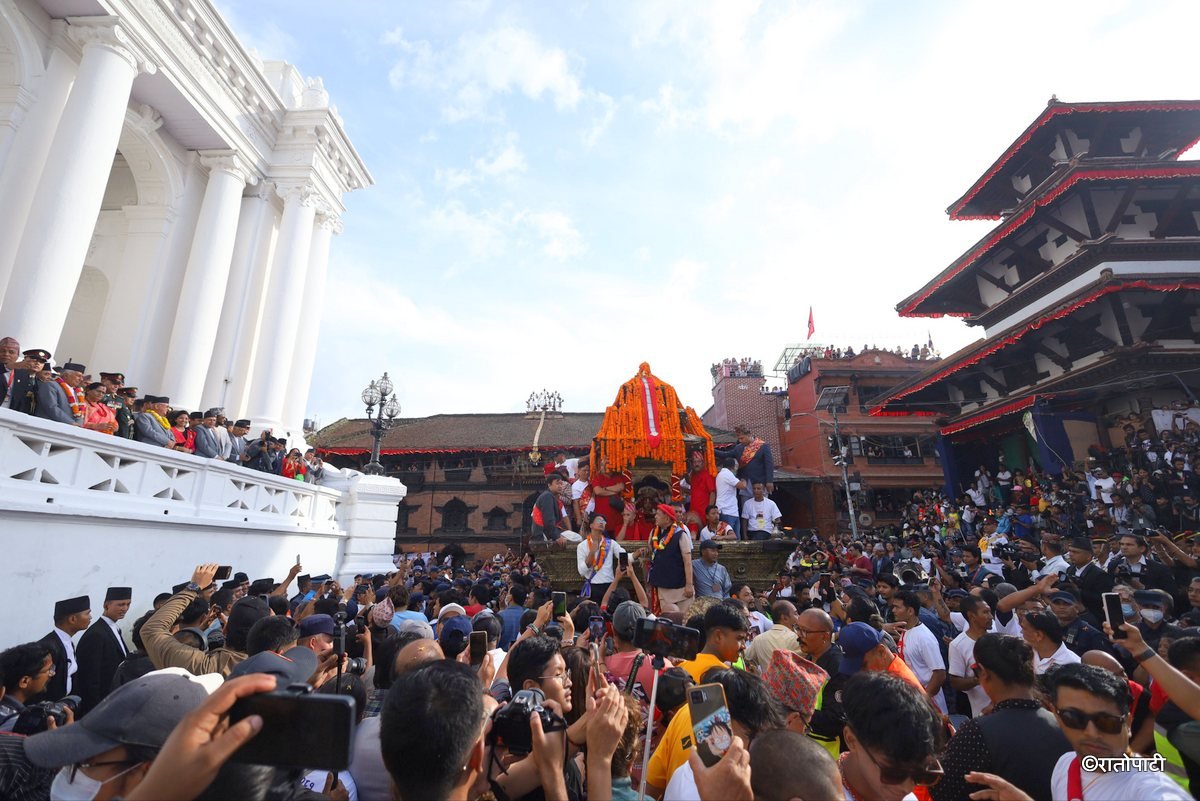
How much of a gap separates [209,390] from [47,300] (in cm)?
577

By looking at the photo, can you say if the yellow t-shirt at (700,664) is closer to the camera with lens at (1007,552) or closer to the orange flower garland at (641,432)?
the orange flower garland at (641,432)

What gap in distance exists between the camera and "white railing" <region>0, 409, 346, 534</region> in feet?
22.7

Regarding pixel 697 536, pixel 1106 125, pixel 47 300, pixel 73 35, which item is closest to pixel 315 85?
pixel 73 35

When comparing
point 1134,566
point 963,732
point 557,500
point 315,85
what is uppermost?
point 315,85

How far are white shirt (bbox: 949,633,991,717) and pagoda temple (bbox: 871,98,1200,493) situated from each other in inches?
559

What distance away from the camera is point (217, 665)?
4141 mm

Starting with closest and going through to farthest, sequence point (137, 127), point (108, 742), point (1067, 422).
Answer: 1. point (108, 742)
2. point (137, 127)
3. point (1067, 422)

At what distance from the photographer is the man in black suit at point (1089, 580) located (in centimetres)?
659

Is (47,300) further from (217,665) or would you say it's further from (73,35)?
(217,665)

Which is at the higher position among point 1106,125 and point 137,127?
point 1106,125

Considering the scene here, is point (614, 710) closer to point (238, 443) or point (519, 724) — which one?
point (519, 724)

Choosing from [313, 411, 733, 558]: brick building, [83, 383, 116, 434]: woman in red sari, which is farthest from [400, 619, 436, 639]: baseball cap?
[313, 411, 733, 558]: brick building

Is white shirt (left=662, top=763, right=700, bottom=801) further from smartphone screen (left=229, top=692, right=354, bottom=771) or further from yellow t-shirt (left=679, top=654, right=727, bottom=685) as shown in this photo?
yellow t-shirt (left=679, top=654, right=727, bottom=685)

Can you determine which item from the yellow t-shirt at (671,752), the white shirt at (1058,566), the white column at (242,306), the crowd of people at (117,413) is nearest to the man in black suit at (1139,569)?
the white shirt at (1058,566)
